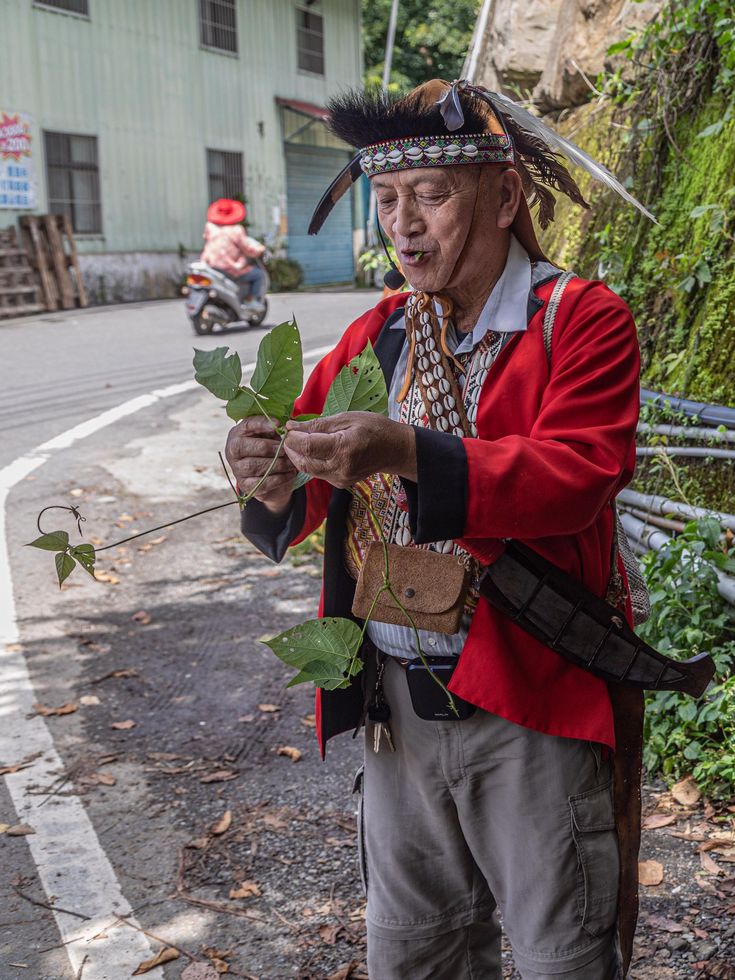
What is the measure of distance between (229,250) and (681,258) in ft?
38.3

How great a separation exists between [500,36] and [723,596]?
6663mm

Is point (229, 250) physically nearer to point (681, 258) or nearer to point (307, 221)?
point (681, 258)

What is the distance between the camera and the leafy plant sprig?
186cm

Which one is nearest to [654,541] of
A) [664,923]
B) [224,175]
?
[664,923]

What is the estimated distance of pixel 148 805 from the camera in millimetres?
3658

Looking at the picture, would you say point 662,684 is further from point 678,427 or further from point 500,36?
point 500,36

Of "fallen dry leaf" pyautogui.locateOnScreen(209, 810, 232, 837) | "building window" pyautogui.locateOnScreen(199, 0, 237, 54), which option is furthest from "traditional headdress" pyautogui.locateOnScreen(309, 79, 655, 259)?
"building window" pyautogui.locateOnScreen(199, 0, 237, 54)

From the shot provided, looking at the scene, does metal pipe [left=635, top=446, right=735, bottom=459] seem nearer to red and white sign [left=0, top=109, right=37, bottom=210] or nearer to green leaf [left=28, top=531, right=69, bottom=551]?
green leaf [left=28, top=531, right=69, bottom=551]

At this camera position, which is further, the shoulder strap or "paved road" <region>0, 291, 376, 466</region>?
"paved road" <region>0, 291, 376, 466</region>

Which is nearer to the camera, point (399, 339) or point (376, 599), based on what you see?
point (376, 599)

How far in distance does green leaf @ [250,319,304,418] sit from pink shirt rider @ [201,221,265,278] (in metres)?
14.0

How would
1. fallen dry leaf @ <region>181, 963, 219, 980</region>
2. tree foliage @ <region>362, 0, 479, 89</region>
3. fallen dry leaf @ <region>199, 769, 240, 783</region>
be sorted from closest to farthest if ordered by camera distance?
fallen dry leaf @ <region>181, 963, 219, 980</region>
fallen dry leaf @ <region>199, 769, 240, 783</region>
tree foliage @ <region>362, 0, 479, 89</region>

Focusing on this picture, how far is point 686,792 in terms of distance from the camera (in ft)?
Result: 11.5

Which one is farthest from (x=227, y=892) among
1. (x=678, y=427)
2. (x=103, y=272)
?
(x=103, y=272)
